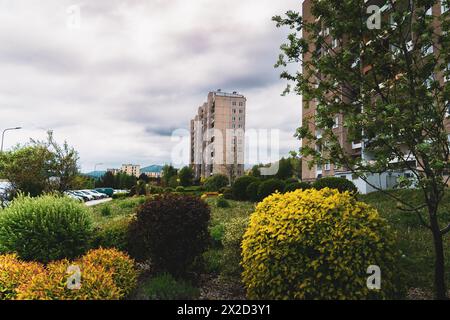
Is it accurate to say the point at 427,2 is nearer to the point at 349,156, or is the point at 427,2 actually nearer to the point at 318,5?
the point at 318,5

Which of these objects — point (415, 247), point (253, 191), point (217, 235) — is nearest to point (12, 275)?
point (217, 235)

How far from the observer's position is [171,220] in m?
6.19

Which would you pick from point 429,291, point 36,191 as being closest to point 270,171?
point 36,191

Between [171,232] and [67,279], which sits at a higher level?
[171,232]

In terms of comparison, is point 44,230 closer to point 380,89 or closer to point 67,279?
point 67,279

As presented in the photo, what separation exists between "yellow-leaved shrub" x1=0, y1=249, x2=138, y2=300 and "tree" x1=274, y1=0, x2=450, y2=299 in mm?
3451

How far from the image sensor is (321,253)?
15.4 ft

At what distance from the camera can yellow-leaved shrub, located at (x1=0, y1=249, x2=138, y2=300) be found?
4625 mm

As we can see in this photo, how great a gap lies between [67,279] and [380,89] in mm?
5701

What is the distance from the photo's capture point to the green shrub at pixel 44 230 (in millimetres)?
6512

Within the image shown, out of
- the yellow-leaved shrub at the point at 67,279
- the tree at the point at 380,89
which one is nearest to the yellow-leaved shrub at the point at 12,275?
the yellow-leaved shrub at the point at 67,279

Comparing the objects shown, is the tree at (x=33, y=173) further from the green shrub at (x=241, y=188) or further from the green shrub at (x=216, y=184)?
the green shrub at (x=216, y=184)

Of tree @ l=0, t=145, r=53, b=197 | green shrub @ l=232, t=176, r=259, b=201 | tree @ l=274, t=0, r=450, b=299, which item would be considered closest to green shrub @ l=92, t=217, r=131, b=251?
tree @ l=274, t=0, r=450, b=299

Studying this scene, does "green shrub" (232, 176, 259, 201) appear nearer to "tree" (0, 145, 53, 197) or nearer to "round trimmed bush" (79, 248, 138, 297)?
"tree" (0, 145, 53, 197)
